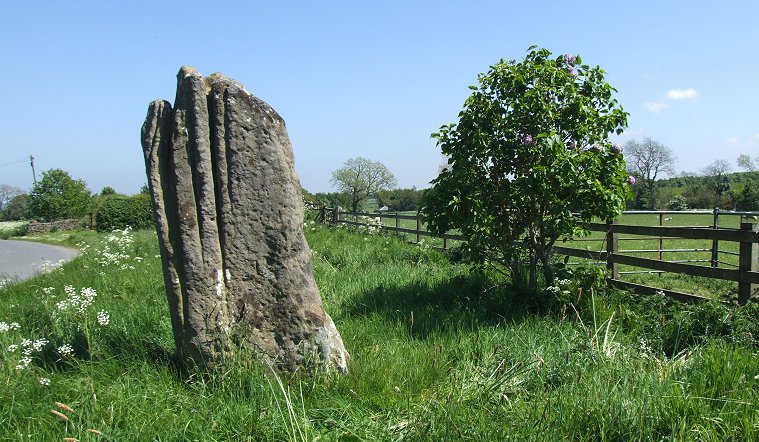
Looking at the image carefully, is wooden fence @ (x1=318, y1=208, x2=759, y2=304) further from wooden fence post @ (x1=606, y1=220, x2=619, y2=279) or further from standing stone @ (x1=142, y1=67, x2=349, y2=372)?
standing stone @ (x1=142, y1=67, x2=349, y2=372)

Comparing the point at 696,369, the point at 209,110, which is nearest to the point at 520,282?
the point at 696,369

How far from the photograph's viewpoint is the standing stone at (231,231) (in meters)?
3.81

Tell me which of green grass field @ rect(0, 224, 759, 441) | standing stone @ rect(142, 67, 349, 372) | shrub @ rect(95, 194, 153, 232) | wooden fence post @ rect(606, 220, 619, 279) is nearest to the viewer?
green grass field @ rect(0, 224, 759, 441)

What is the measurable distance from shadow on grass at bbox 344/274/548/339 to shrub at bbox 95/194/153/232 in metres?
27.7

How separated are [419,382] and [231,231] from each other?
5.48 ft

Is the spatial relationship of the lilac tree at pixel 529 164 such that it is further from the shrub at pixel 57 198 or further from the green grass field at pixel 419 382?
the shrub at pixel 57 198

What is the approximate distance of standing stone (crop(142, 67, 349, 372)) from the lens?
3811mm

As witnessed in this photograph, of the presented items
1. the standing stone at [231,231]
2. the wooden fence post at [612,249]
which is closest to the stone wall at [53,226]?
the wooden fence post at [612,249]

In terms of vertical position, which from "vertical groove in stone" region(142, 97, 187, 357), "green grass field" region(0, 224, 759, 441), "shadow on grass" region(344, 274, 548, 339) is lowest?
"shadow on grass" region(344, 274, 548, 339)

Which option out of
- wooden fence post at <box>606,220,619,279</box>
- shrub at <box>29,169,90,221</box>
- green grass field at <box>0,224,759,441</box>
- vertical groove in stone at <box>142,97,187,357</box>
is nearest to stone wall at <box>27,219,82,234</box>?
shrub at <box>29,169,90,221</box>

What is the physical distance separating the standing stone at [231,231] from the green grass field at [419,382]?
0.92 ft

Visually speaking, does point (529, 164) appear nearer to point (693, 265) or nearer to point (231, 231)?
point (693, 265)

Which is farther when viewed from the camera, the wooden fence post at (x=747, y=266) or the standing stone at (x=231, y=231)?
the wooden fence post at (x=747, y=266)

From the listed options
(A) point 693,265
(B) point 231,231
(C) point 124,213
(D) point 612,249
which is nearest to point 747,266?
(A) point 693,265
